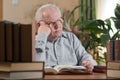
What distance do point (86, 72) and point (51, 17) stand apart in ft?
1.97

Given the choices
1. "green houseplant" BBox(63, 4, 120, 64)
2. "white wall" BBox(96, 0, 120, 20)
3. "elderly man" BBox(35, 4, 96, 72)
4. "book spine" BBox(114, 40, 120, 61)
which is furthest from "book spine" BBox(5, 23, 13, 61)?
"white wall" BBox(96, 0, 120, 20)

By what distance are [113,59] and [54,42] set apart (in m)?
0.70

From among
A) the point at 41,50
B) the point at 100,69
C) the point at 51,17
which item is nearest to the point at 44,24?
the point at 51,17

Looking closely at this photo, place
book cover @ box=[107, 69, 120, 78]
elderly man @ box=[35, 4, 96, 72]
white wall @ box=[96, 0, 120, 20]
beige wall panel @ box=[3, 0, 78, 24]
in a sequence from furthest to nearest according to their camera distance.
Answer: white wall @ box=[96, 0, 120, 20] < beige wall panel @ box=[3, 0, 78, 24] < elderly man @ box=[35, 4, 96, 72] < book cover @ box=[107, 69, 120, 78]

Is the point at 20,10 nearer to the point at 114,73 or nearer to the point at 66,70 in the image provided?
the point at 66,70

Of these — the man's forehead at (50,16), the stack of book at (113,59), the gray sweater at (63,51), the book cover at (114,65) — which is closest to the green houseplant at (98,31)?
the gray sweater at (63,51)

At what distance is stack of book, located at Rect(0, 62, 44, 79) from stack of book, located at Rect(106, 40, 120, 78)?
31 cm

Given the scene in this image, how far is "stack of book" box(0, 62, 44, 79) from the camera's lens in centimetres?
110

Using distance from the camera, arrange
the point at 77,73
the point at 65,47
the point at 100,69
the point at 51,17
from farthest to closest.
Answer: the point at 65,47 < the point at 51,17 < the point at 100,69 < the point at 77,73

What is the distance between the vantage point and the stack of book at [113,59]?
124cm

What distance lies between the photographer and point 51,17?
197 cm

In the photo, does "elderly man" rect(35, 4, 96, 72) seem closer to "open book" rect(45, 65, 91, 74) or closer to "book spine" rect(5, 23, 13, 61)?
"open book" rect(45, 65, 91, 74)

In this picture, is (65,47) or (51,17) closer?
(51,17)

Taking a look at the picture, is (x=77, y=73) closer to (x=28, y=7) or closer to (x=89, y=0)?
(x=28, y=7)
